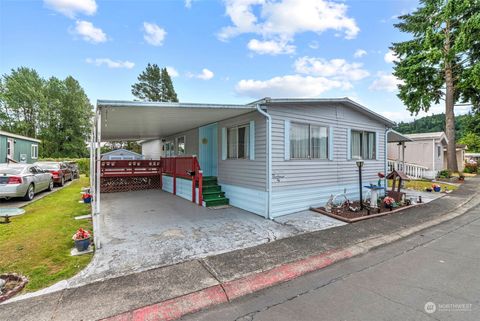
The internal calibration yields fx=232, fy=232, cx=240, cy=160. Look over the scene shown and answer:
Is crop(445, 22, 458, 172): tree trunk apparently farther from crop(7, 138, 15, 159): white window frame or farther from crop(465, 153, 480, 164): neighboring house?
crop(7, 138, 15, 159): white window frame

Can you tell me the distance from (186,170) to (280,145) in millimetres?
4271

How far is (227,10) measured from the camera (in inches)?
444

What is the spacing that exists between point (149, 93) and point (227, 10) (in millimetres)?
26615

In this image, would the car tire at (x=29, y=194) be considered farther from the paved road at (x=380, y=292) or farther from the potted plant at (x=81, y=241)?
the paved road at (x=380, y=292)

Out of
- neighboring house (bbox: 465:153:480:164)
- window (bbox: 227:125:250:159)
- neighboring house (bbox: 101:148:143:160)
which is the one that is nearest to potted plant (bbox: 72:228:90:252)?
window (bbox: 227:125:250:159)

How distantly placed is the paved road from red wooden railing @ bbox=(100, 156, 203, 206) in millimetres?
6435

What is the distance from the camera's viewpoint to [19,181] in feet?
26.8

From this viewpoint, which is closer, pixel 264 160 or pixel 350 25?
pixel 264 160

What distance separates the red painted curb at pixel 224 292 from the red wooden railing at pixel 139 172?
5.98m

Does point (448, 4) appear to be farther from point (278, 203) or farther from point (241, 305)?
point (241, 305)

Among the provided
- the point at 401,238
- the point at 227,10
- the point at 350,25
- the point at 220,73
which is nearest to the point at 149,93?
the point at 220,73

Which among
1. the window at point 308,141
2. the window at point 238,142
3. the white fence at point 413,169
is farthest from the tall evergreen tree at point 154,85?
the window at point 308,141

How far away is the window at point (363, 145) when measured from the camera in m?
8.78

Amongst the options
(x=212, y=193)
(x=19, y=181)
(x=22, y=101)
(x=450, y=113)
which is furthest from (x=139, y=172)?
(x=22, y=101)
